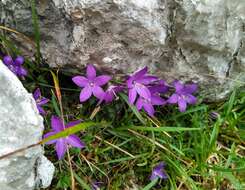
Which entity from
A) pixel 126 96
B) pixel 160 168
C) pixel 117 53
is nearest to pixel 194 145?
pixel 160 168

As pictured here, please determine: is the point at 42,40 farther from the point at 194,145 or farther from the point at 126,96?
the point at 194,145

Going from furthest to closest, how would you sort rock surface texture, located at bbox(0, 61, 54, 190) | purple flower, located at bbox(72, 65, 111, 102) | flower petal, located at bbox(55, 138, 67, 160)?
purple flower, located at bbox(72, 65, 111, 102) → flower petal, located at bbox(55, 138, 67, 160) → rock surface texture, located at bbox(0, 61, 54, 190)

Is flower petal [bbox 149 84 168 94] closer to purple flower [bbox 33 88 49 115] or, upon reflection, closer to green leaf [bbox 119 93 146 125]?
green leaf [bbox 119 93 146 125]

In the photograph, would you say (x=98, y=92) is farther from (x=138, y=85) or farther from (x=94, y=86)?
(x=138, y=85)

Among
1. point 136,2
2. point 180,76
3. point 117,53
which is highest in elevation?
point 136,2

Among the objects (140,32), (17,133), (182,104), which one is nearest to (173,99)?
(182,104)

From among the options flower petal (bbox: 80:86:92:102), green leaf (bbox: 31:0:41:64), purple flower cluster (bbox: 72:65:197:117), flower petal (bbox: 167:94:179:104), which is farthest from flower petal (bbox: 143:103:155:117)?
green leaf (bbox: 31:0:41:64)

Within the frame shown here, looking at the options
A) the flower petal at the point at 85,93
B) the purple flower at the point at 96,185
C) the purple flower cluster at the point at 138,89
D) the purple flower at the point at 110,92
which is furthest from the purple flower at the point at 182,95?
the purple flower at the point at 96,185
